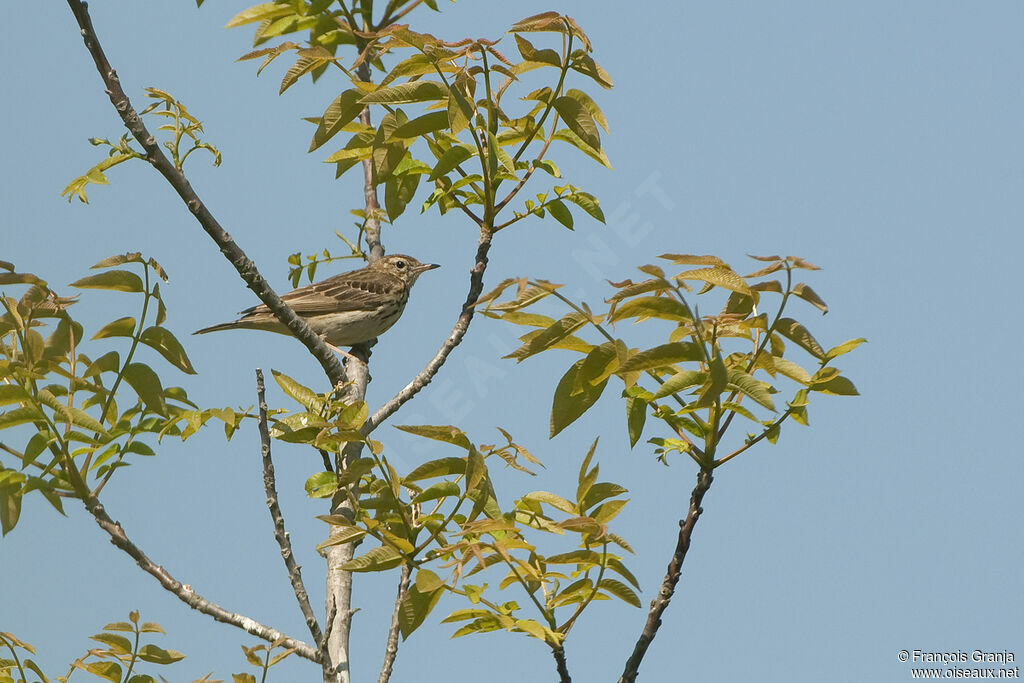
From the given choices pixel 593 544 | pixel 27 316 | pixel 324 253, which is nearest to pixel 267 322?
pixel 324 253

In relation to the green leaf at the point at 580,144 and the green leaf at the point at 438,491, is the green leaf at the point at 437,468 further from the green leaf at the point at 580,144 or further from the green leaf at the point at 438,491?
the green leaf at the point at 580,144

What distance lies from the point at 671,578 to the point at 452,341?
188 centimetres

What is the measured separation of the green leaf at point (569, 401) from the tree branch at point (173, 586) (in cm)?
173

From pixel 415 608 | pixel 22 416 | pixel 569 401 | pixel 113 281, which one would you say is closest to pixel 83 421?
pixel 22 416

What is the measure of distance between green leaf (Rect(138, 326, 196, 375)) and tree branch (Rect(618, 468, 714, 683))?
2480mm

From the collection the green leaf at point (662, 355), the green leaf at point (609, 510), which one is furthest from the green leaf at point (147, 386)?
the green leaf at point (662, 355)

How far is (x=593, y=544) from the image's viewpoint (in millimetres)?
3959

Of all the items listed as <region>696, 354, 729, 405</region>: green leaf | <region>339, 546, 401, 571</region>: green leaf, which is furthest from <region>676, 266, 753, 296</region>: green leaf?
<region>339, 546, 401, 571</region>: green leaf

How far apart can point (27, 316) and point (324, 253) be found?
288 centimetres

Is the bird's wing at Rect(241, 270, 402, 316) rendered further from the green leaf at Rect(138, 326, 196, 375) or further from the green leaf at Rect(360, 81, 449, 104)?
the green leaf at Rect(360, 81, 449, 104)

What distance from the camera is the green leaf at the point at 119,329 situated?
4961 millimetres

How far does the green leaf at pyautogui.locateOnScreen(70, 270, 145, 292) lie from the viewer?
15.8 feet

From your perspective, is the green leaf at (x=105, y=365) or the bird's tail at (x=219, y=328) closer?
the green leaf at (x=105, y=365)

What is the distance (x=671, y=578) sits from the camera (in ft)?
13.4
